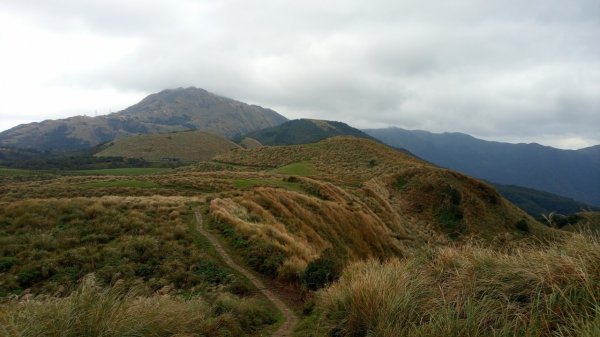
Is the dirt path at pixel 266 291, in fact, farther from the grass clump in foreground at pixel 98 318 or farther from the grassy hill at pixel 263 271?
the grass clump in foreground at pixel 98 318

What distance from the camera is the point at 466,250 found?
7.31 meters

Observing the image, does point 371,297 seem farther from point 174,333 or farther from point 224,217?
point 224,217

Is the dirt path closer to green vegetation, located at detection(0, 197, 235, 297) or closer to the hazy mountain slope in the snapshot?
green vegetation, located at detection(0, 197, 235, 297)

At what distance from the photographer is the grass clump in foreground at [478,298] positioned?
4.23m

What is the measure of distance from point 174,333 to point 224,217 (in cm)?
1303

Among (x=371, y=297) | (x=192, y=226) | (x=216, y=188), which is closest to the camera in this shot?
(x=371, y=297)

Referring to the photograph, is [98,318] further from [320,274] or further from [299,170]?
[299,170]

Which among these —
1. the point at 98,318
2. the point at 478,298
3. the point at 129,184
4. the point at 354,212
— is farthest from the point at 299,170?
the point at 98,318

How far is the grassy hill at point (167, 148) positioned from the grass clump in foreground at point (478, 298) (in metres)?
156

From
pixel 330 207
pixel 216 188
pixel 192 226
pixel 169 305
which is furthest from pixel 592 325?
pixel 216 188

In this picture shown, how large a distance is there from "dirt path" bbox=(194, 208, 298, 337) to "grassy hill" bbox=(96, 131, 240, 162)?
14588 cm

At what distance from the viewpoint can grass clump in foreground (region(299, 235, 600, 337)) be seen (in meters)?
4.23

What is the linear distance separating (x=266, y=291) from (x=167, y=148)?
172m

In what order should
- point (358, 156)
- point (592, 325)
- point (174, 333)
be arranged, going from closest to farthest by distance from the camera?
point (592, 325) → point (174, 333) → point (358, 156)
